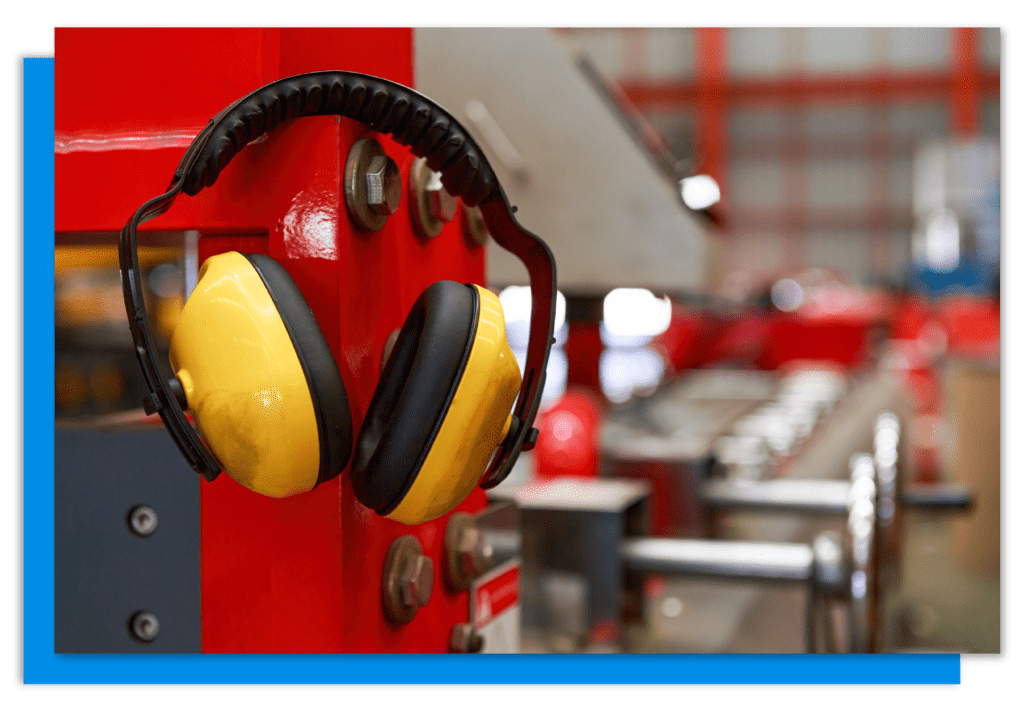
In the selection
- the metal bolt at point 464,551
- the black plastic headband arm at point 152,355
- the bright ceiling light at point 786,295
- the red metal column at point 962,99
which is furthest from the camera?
the red metal column at point 962,99

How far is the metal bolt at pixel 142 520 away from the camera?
0.58 m

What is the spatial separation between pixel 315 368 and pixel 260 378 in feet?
0.09

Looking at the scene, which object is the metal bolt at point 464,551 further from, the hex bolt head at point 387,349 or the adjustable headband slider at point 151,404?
the adjustable headband slider at point 151,404

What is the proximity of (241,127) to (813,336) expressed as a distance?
14.6 ft

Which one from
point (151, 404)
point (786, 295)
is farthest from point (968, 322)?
point (151, 404)

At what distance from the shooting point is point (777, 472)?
170cm

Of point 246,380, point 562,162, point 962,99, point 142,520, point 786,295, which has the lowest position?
point 142,520

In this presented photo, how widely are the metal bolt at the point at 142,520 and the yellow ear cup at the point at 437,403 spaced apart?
19 centimetres

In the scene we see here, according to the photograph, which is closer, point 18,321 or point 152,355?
point 152,355

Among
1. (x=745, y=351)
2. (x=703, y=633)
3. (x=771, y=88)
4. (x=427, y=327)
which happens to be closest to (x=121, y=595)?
(x=427, y=327)

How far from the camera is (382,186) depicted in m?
0.53

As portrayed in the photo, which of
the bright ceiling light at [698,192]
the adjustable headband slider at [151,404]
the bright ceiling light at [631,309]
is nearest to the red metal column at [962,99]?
the bright ceiling light at [631,309]

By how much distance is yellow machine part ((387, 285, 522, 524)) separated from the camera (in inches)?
18.0

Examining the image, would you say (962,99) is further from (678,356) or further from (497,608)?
(497,608)
